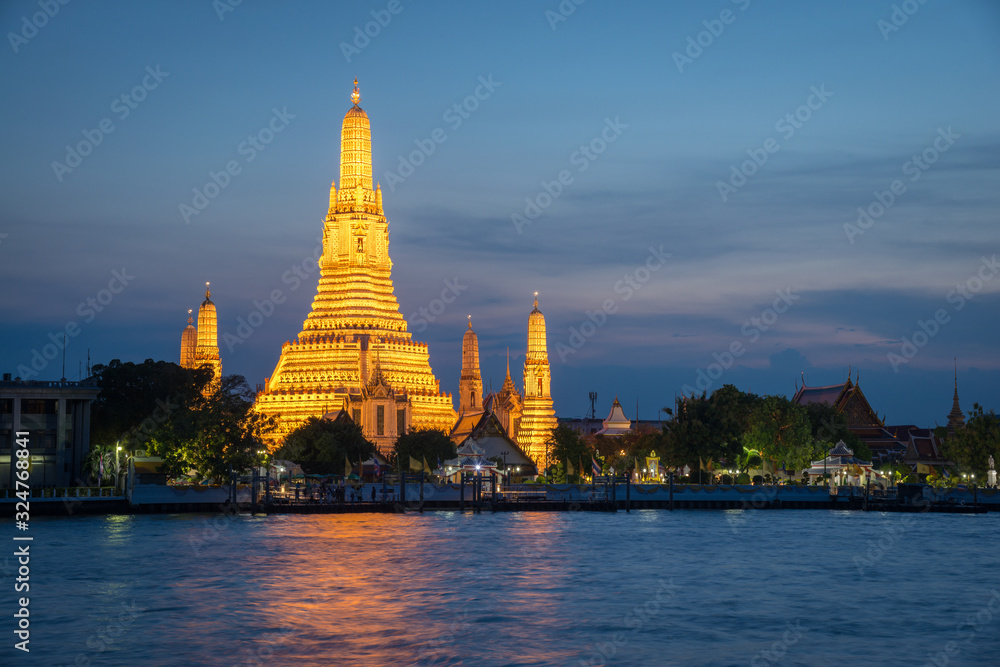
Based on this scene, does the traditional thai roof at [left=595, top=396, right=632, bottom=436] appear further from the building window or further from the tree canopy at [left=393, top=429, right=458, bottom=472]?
the building window

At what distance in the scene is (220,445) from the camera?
75562 millimetres

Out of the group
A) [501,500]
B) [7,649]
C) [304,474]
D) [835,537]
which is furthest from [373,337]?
[7,649]

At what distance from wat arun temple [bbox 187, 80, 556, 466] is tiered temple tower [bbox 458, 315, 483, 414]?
26.6ft

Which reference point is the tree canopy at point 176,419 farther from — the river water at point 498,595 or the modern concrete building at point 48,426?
the river water at point 498,595

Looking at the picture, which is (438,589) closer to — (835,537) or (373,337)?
(835,537)

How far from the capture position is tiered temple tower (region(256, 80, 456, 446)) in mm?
122750

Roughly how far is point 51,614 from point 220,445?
36865mm

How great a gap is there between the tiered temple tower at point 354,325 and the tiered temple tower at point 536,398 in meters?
8.10

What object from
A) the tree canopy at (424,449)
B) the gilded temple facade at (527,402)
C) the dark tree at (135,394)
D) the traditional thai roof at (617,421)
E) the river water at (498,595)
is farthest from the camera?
the traditional thai roof at (617,421)

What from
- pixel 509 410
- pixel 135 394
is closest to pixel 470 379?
pixel 509 410

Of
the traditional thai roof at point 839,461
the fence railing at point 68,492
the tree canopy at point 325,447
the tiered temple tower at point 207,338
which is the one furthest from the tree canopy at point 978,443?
the tiered temple tower at point 207,338

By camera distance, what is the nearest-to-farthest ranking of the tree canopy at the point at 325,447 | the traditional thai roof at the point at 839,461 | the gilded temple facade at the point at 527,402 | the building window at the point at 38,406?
the building window at the point at 38,406, the traditional thai roof at the point at 839,461, the tree canopy at the point at 325,447, the gilded temple facade at the point at 527,402

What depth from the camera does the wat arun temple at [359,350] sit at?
120125 mm

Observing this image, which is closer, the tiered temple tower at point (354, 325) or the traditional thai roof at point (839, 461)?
the traditional thai roof at point (839, 461)
